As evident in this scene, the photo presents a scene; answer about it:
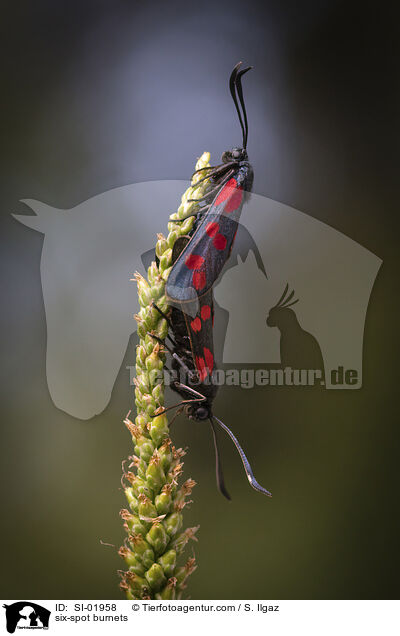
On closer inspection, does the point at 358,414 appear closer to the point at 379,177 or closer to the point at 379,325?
the point at 379,325

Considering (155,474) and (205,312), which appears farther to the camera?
(205,312)

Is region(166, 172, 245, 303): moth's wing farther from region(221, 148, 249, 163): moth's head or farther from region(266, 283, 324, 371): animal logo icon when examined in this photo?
region(266, 283, 324, 371): animal logo icon

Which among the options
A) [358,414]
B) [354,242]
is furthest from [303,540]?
[354,242]
